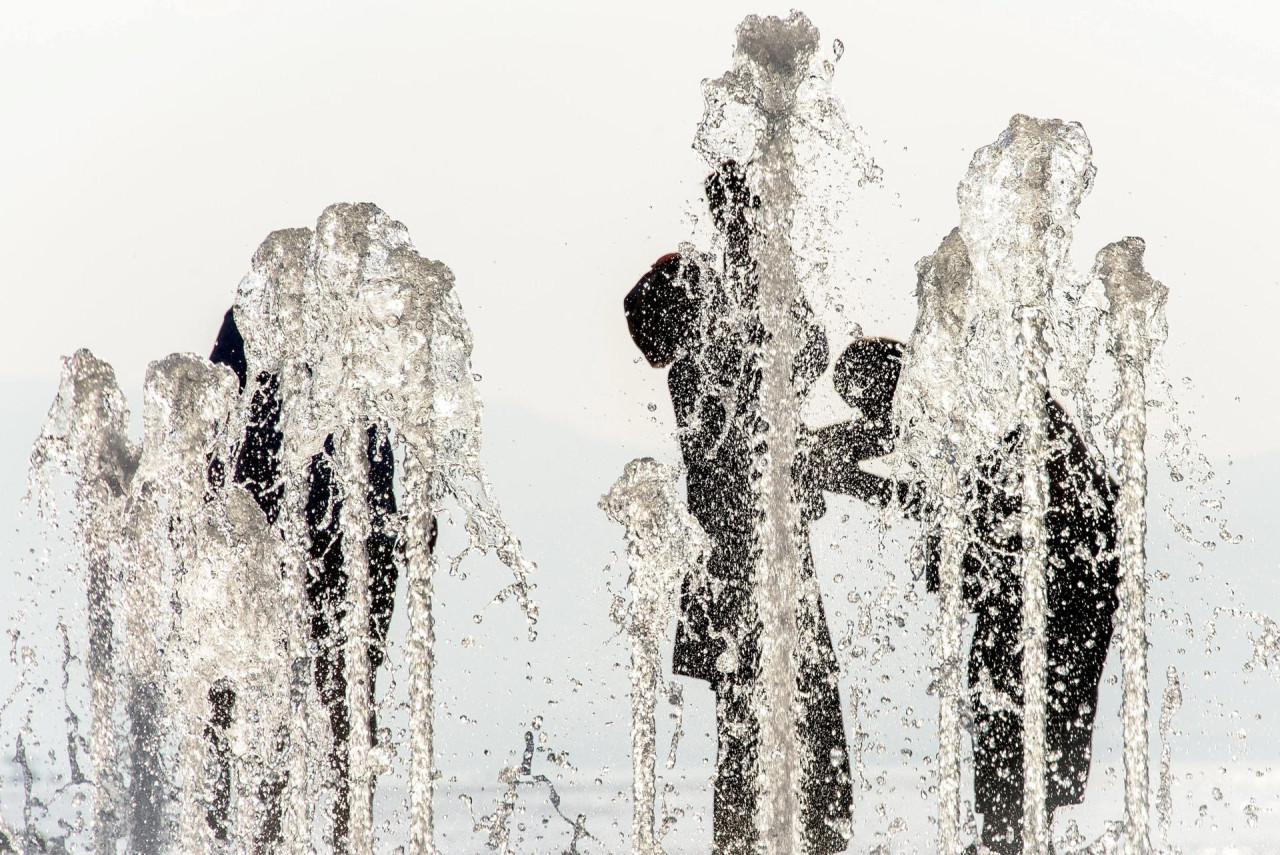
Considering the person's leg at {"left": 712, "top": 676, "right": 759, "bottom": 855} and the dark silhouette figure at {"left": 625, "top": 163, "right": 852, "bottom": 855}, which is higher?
the dark silhouette figure at {"left": 625, "top": 163, "right": 852, "bottom": 855}

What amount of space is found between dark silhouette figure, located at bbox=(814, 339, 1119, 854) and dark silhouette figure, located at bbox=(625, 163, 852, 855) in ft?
1.02

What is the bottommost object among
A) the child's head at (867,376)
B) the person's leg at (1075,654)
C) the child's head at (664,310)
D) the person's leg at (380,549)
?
the person's leg at (1075,654)

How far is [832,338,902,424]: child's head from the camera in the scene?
5059 millimetres

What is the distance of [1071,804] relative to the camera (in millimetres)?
5250

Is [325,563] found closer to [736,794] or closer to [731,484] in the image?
[731,484]

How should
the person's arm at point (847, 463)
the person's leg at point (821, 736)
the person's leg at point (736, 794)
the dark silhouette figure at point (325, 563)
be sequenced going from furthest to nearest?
the dark silhouette figure at point (325, 563) → the person's arm at point (847, 463) → the person's leg at point (821, 736) → the person's leg at point (736, 794)

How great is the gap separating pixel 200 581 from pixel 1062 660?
3.78 metres

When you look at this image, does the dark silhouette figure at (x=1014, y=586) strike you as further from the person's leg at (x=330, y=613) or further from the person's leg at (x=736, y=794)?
the person's leg at (x=330, y=613)

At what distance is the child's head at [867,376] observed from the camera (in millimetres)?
5059

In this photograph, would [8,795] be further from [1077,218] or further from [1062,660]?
[1077,218]

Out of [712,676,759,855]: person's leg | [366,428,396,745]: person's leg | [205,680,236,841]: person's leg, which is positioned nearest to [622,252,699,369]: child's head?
[366,428,396,745]: person's leg

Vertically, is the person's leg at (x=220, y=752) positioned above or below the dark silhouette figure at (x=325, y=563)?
below

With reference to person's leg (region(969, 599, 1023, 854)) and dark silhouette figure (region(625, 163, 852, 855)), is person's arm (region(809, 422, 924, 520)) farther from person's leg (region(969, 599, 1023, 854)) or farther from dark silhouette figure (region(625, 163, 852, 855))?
person's leg (region(969, 599, 1023, 854))

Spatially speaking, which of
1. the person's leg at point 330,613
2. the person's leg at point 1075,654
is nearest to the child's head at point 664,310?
the person's leg at point 330,613
